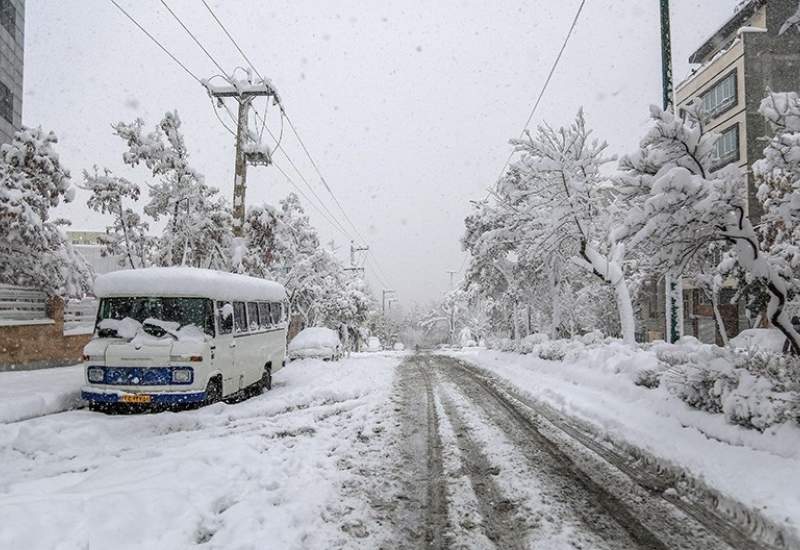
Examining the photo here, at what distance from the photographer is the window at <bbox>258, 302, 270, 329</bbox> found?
44.1ft

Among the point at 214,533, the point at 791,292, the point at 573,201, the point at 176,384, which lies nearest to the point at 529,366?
the point at 573,201

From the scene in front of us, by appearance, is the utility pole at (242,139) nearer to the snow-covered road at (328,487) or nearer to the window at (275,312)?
the window at (275,312)

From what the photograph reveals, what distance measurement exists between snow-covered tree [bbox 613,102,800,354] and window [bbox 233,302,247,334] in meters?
7.83

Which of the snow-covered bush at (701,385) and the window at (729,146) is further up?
the window at (729,146)

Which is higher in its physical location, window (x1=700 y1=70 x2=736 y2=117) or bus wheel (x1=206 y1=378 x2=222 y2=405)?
window (x1=700 y1=70 x2=736 y2=117)

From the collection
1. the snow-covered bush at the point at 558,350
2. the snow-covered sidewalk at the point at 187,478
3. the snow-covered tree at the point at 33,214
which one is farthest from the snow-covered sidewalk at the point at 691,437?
the snow-covered tree at the point at 33,214

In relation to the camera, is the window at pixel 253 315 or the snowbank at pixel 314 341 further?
the snowbank at pixel 314 341

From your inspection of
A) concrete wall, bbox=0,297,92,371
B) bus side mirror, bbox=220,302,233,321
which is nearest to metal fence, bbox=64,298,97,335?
concrete wall, bbox=0,297,92,371

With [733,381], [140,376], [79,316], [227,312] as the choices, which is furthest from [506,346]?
[140,376]

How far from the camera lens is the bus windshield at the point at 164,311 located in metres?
9.85

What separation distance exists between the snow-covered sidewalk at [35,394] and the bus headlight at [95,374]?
59.5 inches

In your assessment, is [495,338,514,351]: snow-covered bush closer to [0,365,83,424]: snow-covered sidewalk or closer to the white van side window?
the white van side window

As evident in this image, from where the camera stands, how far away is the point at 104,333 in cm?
970

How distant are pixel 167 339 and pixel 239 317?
2.30m
